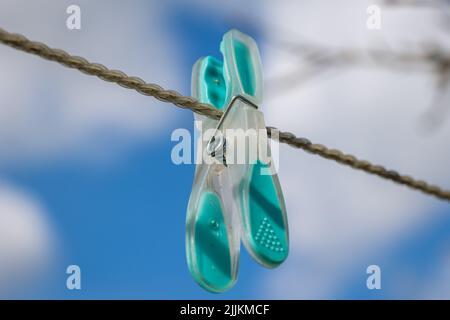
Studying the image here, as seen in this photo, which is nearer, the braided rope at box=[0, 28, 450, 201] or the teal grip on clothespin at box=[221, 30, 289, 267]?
the braided rope at box=[0, 28, 450, 201]

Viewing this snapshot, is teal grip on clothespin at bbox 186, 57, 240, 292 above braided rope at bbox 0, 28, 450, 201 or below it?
below

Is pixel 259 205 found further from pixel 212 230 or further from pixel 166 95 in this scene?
pixel 166 95

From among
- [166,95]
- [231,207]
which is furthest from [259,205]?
[166,95]

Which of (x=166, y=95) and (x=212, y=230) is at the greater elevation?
(x=166, y=95)

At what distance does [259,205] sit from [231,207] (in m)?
0.05

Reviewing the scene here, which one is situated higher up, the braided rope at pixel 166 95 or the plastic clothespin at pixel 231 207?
the braided rope at pixel 166 95

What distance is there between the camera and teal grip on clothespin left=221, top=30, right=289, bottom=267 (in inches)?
37.9

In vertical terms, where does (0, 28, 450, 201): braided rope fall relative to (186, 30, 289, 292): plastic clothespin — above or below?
above

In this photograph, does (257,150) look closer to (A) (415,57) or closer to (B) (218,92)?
(B) (218,92)

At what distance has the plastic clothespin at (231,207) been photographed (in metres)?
0.98

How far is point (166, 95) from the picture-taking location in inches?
37.4

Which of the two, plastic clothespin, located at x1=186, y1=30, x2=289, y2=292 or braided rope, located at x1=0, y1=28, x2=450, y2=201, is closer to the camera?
braided rope, located at x1=0, y1=28, x2=450, y2=201

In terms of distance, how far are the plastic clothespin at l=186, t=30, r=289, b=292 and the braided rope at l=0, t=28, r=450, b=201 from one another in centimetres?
4

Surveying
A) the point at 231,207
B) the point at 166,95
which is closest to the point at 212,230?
the point at 231,207
